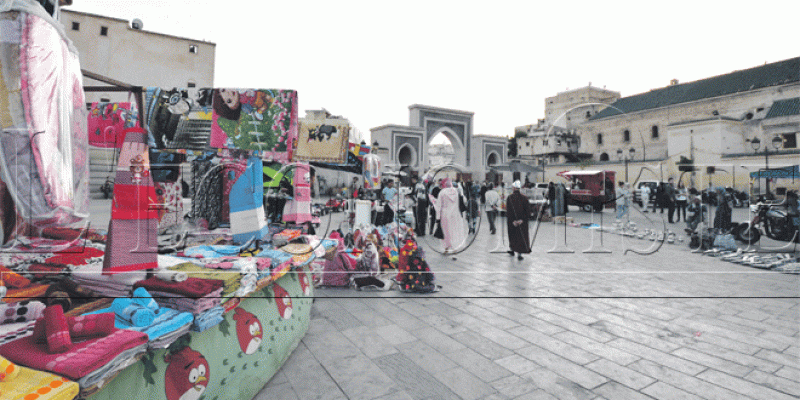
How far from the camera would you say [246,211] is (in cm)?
357

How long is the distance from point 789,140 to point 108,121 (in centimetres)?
3572

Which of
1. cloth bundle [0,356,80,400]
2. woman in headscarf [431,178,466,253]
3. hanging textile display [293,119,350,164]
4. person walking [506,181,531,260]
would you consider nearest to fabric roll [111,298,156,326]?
cloth bundle [0,356,80,400]

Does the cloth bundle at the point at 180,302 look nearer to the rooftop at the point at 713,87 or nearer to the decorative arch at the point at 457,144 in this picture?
the decorative arch at the point at 457,144

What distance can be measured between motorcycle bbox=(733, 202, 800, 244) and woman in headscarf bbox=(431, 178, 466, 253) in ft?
23.8

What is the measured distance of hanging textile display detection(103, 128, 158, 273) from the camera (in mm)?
2170

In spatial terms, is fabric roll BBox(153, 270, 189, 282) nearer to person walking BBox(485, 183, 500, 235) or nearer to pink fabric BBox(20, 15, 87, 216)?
pink fabric BBox(20, 15, 87, 216)

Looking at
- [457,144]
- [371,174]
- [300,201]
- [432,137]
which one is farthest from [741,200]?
[300,201]

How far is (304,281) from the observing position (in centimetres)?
388

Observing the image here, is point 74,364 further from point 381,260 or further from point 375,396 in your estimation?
point 381,260

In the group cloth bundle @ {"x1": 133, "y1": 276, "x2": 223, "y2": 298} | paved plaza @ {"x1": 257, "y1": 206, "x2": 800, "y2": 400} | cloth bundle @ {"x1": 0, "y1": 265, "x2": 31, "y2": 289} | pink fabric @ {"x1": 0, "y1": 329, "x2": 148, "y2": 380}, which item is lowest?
paved plaza @ {"x1": 257, "y1": 206, "x2": 800, "y2": 400}

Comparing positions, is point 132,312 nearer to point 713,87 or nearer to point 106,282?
point 106,282

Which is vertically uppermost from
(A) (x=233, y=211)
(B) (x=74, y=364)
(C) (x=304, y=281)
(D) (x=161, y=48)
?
(D) (x=161, y=48)

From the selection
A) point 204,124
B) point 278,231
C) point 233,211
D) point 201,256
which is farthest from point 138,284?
point 204,124

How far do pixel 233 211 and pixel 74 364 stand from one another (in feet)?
7.43
